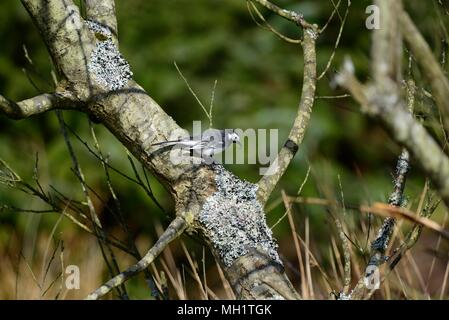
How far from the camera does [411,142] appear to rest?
0.80m

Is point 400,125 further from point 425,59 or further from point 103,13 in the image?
point 103,13

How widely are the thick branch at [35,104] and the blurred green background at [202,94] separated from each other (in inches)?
89.0

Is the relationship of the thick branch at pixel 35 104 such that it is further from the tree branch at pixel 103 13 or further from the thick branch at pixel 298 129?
the thick branch at pixel 298 129

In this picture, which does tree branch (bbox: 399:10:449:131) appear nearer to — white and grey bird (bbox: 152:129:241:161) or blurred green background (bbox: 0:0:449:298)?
white and grey bird (bbox: 152:129:241:161)

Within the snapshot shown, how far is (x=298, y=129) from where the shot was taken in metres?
1.63

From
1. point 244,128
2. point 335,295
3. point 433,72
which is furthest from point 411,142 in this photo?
point 244,128

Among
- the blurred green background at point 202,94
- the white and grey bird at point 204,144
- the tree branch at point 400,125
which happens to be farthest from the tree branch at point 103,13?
the blurred green background at point 202,94

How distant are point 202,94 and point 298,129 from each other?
2.29 metres

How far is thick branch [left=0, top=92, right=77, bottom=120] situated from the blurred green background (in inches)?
89.0

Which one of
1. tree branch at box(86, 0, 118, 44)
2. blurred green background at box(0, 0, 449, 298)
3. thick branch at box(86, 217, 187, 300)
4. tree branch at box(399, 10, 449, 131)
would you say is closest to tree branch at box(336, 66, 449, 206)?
tree branch at box(399, 10, 449, 131)

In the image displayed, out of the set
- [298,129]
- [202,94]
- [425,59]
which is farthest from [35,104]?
[202,94]

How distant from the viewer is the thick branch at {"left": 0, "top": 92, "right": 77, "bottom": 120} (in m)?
1.38

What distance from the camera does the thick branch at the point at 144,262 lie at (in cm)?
118

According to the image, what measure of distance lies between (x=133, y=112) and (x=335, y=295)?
1.89 ft
